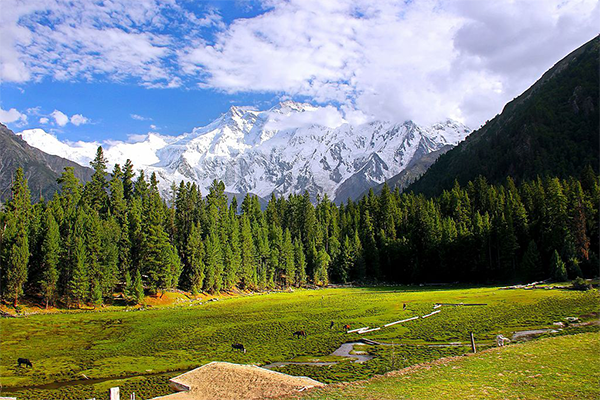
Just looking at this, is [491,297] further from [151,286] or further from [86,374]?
[151,286]

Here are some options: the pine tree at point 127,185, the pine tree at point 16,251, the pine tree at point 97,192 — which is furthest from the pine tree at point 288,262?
the pine tree at point 16,251

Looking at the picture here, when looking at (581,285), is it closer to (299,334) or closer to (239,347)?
(299,334)

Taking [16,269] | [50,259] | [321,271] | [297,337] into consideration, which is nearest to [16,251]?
[16,269]

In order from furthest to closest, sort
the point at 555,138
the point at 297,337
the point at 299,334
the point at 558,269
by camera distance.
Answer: the point at 555,138 → the point at 558,269 → the point at 299,334 → the point at 297,337

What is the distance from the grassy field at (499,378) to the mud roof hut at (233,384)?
6.09 feet

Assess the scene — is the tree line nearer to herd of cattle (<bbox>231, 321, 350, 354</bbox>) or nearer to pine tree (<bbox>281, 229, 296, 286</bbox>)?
pine tree (<bbox>281, 229, 296, 286</bbox>)

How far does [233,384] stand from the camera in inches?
796


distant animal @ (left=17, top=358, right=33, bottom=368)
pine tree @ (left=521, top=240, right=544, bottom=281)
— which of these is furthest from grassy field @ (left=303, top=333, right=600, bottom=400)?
pine tree @ (left=521, top=240, right=544, bottom=281)

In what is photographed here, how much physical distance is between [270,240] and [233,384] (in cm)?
10178

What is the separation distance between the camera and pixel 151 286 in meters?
78.0

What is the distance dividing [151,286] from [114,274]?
697 centimetres

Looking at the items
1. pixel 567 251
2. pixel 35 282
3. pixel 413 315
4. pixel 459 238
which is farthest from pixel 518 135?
pixel 35 282

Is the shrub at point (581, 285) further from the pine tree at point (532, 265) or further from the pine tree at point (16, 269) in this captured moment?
the pine tree at point (16, 269)

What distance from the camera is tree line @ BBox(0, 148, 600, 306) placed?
7156 centimetres
